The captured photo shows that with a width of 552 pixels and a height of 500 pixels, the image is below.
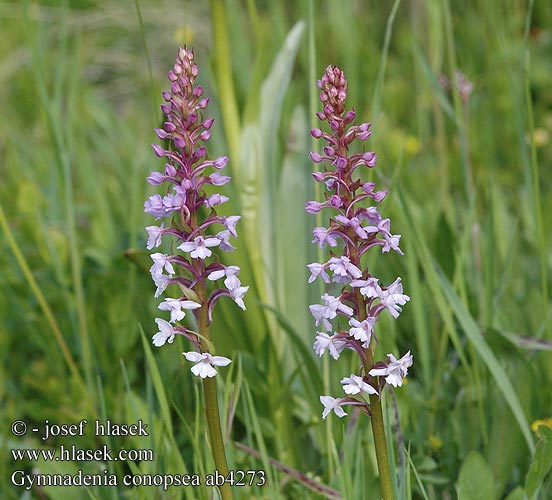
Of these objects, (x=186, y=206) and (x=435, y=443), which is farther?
(x=435, y=443)

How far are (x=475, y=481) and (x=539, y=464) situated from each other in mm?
121

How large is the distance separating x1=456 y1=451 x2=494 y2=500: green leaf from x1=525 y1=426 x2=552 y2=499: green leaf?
0.23ft

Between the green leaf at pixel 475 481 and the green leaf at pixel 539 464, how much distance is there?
0.07 meters

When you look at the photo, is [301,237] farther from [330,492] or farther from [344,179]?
[344,179]

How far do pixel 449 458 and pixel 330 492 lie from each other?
13.0 inches

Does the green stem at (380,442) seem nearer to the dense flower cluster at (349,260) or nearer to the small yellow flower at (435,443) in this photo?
the dense flower cluster at (349,260)

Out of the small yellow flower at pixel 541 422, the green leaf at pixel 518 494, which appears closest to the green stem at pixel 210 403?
the green leaf at pixel 518 494

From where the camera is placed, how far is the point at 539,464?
1340 mm

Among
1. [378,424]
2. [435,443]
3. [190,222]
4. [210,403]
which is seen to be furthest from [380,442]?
[435,443]

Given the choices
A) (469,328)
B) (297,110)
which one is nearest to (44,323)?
(297,110)

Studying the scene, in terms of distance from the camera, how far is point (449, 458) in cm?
165

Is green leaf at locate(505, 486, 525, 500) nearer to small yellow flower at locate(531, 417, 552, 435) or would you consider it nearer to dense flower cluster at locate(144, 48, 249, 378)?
small yellow flower at locate(531, 417, 552, 435)

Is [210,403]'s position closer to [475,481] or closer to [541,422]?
[475,481]

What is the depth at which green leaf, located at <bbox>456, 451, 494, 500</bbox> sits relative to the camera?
4.57 feet
